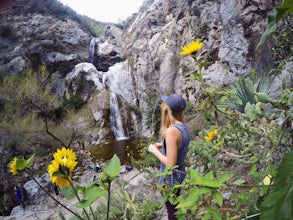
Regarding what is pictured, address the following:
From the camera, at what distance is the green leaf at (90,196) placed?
64cm

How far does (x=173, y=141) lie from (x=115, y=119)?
12910 millimetres

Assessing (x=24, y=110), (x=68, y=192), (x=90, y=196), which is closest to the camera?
(x=90, y=196)

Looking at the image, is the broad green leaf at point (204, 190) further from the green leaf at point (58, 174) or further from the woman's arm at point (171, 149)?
the woman's arm at point (171, 149)

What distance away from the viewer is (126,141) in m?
13.0

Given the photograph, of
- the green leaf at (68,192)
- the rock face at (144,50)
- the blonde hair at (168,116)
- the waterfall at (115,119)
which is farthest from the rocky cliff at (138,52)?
the green leaf at (68,192)

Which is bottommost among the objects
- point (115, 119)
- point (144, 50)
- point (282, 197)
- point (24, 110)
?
point (115, 119)

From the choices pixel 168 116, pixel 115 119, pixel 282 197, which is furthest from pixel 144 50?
pixel 282 197

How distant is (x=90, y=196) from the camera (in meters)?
0.66

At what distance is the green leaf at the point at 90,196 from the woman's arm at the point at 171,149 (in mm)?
982

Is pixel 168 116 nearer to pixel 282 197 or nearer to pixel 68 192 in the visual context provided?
pixel 68 192

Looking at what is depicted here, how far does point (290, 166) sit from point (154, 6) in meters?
19.2

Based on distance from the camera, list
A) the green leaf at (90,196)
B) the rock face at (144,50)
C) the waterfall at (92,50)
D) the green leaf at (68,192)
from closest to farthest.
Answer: the green leaf at (90,196) → the green leaf at (68,192) → the rock face at (144,50) → the waterfall at (92,50)

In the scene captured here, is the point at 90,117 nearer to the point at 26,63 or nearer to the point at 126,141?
the point at 126,141

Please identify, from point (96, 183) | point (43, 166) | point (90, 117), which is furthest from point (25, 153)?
point (96, 183)
